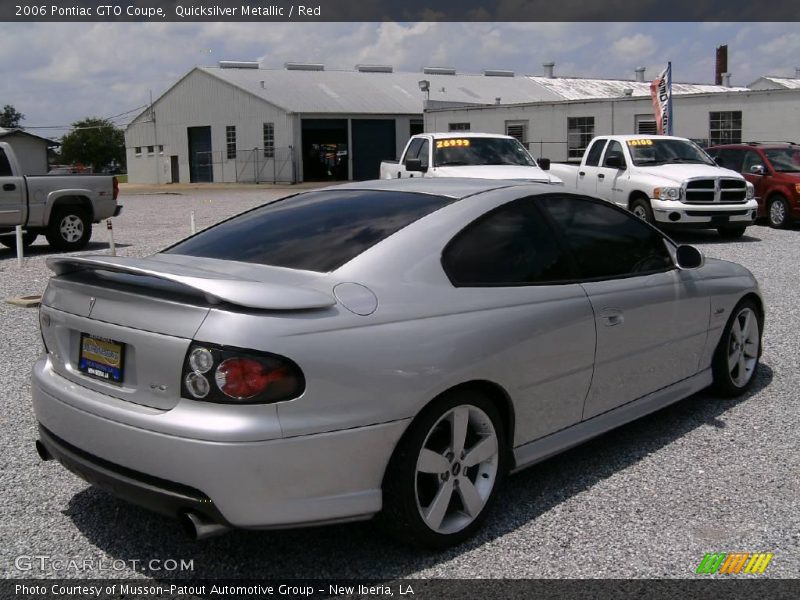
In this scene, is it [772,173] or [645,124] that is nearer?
[772,173]

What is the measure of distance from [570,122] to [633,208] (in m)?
22.4

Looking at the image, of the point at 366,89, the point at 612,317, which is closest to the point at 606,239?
the point at 612,317

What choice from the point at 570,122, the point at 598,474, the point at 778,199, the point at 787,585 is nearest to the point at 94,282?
the point at 598,474

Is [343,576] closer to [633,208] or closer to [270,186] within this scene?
[633,208]

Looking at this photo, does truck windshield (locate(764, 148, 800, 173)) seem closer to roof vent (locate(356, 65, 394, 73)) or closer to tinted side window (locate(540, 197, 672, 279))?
tinted side window (locate(540, 197, 672, 279))

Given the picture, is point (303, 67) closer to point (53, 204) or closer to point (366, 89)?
point (366, 89)

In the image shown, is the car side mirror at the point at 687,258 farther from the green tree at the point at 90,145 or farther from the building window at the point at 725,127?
the green tree at the point at 90,145

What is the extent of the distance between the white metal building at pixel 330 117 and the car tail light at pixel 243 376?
113ft

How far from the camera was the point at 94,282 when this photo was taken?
11.9ft

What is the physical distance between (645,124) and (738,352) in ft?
102

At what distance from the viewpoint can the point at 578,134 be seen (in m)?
37.5

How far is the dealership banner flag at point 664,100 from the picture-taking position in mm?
24469

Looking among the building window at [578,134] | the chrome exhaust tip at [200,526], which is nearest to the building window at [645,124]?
the building window at [578,134]

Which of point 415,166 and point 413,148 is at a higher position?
point 413,148
